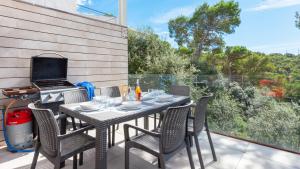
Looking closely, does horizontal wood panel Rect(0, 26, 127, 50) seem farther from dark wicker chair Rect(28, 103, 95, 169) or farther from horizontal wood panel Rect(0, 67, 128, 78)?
dark wicker chair Rect(28, 103, 95, 169)

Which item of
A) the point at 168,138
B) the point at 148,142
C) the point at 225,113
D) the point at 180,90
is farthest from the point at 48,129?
the point at 225,113

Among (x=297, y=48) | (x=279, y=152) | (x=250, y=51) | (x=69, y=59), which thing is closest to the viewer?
(x=279, y=152)

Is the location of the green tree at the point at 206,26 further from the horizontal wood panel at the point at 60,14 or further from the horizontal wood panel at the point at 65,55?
the horizontal wood panel at the point at 60,14

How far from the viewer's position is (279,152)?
98.3 inches

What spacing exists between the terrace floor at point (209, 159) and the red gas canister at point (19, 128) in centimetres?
18

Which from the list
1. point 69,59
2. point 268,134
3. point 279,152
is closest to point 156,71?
point 69,59

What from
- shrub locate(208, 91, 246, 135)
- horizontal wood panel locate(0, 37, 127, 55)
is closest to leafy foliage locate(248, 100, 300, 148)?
shrub locate(208, 91, 246, 135)

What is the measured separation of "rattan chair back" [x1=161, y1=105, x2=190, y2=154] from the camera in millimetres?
1506

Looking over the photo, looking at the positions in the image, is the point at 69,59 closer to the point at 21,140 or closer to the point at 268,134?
the point at 21,140

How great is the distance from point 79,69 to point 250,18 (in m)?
9.68

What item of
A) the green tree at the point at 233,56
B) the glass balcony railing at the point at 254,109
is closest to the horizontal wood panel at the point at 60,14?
the glass balcony railing at the point at 254,109

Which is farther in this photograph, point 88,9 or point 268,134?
point 88,9

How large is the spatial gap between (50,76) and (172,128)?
2534 mm

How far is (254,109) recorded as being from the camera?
371 centimetres
